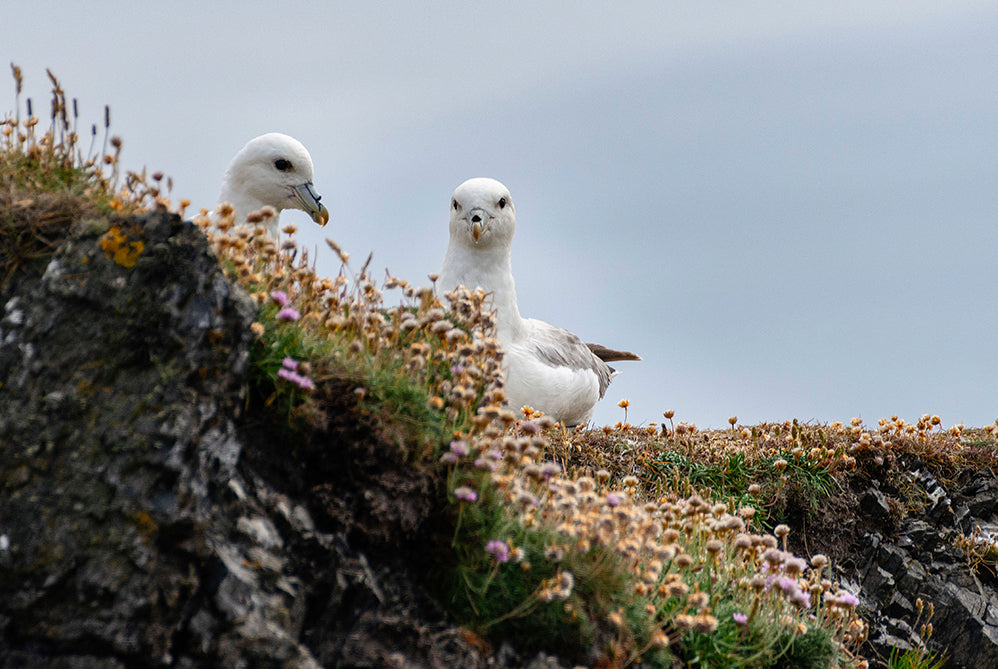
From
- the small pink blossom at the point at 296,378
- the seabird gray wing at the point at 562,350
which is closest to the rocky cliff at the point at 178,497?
the small pink blossom at the point at 296,378

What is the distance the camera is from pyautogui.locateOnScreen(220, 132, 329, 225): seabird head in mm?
8703

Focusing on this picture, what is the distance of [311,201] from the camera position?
8758 millimetres

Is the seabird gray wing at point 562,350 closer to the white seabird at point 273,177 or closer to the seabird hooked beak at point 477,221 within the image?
the seabird hooked beak at point 477,221

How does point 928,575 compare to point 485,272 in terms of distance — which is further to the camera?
point 485,272

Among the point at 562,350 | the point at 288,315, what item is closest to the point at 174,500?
the point at 288,315

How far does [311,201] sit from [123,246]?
→ 4797 mm

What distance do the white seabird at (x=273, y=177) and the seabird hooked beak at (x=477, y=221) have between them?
1381mm

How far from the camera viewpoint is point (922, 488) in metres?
9.13

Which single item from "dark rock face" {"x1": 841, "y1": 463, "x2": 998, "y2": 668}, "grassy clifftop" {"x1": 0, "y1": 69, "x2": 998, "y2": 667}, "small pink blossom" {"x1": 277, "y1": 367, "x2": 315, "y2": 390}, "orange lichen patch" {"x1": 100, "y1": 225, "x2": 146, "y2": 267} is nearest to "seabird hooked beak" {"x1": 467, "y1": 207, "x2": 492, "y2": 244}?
"grassy clifftop" {"x1": 0, "y1": 69, "x2": 998, "y2": 667}

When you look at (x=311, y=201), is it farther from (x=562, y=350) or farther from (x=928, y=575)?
(x=928, y=575)

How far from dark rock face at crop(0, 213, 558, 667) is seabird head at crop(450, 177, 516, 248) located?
4.92 meters

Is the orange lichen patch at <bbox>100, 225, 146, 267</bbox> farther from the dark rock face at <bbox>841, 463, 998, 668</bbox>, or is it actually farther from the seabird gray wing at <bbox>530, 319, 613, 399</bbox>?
the dark rock face at <bbox>841, 463, 998, 668</bbox>

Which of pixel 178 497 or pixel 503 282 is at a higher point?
pixel 503 282

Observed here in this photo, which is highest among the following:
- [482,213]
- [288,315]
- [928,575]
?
[482,213]
